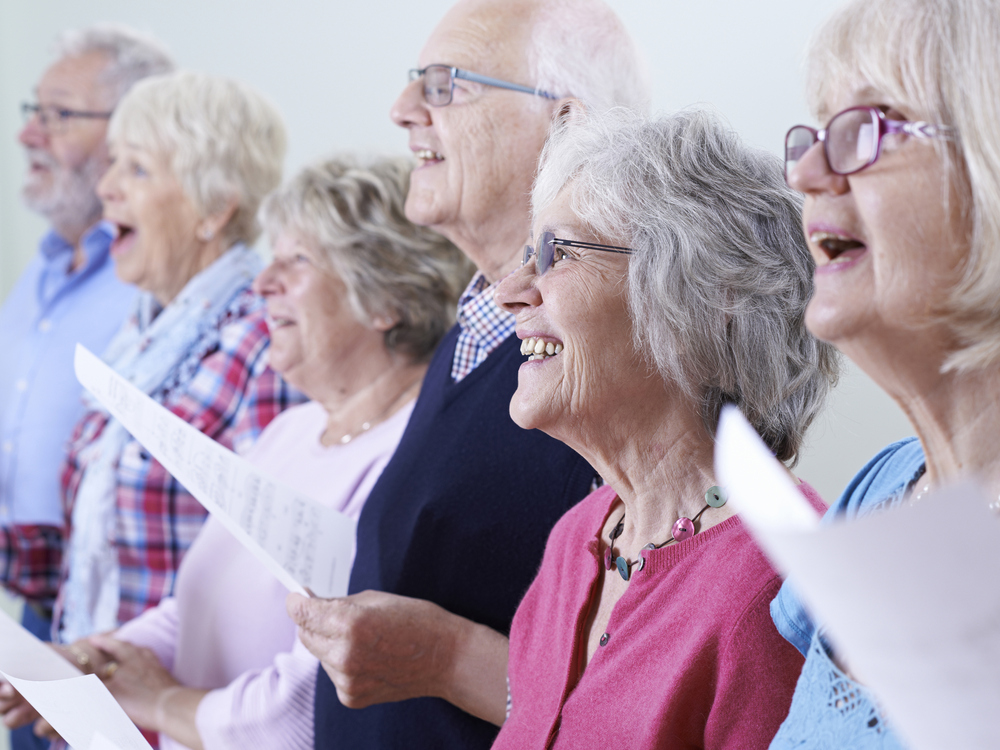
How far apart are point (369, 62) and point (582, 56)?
1334 mm

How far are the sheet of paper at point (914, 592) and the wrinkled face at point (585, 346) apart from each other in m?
0.51

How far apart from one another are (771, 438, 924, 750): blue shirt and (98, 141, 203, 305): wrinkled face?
1918mm

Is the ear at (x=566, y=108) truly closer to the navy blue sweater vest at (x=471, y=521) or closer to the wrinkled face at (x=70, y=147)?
the navy blue sweater vest at (x=471, y=521)

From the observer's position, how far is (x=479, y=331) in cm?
132

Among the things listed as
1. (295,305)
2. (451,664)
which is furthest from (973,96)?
(295,305)

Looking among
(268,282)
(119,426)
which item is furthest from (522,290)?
(119,426)

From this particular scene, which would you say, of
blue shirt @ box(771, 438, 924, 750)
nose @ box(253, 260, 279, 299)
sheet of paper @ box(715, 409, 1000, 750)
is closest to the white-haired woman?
nose @ box(253, 260, 279, 299)

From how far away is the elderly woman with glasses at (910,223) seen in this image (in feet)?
1.87

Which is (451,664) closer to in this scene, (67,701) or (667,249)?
(67,701)

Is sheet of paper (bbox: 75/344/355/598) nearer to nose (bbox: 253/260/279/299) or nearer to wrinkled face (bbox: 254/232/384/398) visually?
wrinkled face (bbox: 254/232/384/398)

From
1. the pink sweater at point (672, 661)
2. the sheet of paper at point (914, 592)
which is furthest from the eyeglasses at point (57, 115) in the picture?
the sheet of paper at point (914, 592)

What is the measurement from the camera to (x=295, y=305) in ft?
5.78

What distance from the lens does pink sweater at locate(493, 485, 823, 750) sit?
30.2 inches

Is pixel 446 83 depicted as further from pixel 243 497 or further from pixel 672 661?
pixel 672 661
